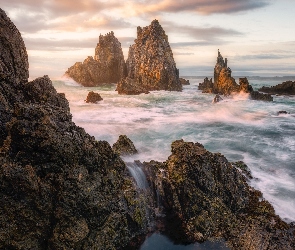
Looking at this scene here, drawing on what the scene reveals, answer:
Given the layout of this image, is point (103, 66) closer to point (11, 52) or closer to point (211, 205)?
point (11, 52)

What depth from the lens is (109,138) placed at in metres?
22.3

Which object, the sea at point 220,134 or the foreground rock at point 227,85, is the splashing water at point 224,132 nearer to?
the sea at point 220,134

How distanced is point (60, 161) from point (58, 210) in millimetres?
1252

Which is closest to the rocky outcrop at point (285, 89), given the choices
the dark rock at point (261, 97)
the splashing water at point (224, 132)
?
the dark rock at point (261, 97)

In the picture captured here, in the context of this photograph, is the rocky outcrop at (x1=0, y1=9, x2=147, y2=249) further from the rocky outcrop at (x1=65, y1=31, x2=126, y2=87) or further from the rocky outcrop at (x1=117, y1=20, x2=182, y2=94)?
the rocky outcrop at (x1=65, y1=31, x2=126, y2=87)

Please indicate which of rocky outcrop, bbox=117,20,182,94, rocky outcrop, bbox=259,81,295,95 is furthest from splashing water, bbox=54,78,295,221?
rocky outcrop, bbox=117,20,182,94

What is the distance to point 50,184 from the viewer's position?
714cm

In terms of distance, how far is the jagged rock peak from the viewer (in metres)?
8.78

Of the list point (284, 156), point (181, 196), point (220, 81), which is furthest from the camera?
point (220, 81)

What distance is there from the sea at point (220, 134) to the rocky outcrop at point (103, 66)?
130 ft

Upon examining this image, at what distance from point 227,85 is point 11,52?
172ft

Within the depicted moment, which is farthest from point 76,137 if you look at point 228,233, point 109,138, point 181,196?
point 109,138

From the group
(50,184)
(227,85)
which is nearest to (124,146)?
(50,184)

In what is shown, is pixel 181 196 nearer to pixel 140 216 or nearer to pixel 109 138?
pixel 140 216
